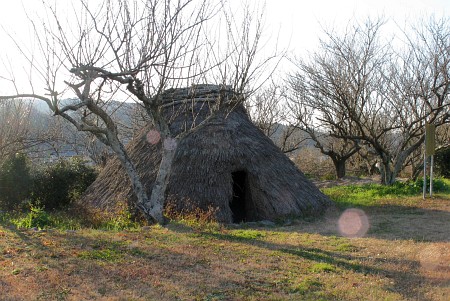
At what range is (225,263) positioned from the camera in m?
6.43

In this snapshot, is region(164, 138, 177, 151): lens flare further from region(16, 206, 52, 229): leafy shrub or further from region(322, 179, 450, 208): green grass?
region(322, 179, 450, 208): green grass

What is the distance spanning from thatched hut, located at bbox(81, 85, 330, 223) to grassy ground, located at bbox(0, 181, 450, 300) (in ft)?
5.60

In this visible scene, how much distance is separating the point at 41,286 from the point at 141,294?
1078 mm

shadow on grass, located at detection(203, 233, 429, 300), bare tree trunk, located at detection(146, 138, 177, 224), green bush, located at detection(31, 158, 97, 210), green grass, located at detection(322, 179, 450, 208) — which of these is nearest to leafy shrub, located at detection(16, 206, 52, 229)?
bare tree trunk, located at detection(146, 138, 177, 224)

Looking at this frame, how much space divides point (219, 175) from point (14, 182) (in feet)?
21.0

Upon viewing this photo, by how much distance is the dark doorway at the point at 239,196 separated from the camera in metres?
12.5

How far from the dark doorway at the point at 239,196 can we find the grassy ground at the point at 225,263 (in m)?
2.87

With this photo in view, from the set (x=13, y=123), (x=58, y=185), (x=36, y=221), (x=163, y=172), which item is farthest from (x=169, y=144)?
(x=13, y=123)

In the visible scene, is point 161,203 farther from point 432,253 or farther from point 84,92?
point 432,253

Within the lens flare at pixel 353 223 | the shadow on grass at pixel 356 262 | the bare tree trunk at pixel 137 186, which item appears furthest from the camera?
the lens flare at pixel 353 223

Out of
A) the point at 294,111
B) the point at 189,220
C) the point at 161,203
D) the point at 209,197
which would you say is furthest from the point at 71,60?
the point at 294,111

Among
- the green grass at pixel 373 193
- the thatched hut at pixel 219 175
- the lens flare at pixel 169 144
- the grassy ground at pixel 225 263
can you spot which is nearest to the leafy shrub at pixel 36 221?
the grassy ground at pixel 225 263

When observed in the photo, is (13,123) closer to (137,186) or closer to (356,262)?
(137,186)

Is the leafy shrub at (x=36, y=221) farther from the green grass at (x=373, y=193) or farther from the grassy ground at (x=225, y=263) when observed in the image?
the green grass at (x=373, y=193)
